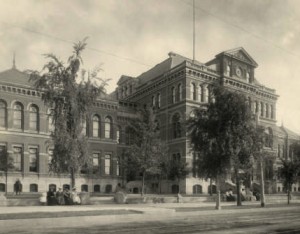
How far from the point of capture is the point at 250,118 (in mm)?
26719

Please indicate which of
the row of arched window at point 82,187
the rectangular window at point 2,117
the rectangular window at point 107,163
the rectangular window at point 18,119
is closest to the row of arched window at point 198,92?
the rectangular window at point 107,163

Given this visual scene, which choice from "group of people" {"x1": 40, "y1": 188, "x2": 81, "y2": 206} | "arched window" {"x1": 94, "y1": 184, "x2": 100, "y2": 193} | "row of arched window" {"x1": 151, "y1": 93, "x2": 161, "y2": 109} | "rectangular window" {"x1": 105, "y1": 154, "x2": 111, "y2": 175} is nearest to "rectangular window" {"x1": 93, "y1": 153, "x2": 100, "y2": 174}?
"rectangular window" {"x1": 105, "y1": 154, "x2": 111, "y2": 175}

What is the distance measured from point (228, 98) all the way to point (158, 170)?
34.8 feet

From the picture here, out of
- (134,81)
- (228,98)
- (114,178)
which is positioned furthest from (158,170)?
(134,81)

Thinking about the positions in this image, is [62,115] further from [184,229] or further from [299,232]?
[299,232]

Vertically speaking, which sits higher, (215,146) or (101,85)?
(101,85)

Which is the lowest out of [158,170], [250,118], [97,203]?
[97,203]

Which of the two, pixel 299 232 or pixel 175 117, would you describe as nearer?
pixel 299 232

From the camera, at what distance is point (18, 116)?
4156 centimetres

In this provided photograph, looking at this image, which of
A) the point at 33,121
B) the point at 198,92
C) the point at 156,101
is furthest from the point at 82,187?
the point at 198,92

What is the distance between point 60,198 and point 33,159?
1721cm

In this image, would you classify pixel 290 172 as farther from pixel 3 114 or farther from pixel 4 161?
pixel 3 114

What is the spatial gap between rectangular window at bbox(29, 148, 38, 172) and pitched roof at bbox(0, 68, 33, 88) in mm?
6943

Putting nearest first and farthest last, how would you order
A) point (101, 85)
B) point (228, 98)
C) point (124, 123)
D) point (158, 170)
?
point (228, 98) → point (101, 85) → point (158, 170) → point (124, 123)
